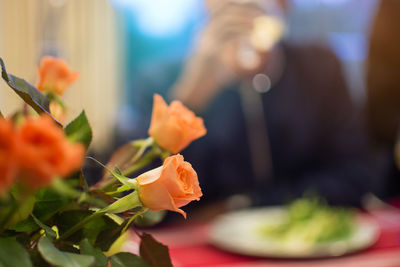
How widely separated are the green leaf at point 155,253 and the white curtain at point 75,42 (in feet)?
6.68

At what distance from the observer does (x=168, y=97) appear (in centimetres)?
188

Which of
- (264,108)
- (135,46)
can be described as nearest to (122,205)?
(264,108)

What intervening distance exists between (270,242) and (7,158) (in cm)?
77

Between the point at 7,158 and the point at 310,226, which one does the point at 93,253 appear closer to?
the point at 7,158

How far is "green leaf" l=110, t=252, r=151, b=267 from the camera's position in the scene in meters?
0.21

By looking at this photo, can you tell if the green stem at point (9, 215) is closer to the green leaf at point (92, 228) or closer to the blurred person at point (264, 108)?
the green leaf at point (92, 228)

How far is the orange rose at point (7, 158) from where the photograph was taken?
0.11 metres

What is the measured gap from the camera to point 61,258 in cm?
16

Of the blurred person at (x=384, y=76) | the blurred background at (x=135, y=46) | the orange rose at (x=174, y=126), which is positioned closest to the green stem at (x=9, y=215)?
the orange rose at (x=174, y=126)

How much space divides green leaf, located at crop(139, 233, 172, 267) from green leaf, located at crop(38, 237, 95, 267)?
2.2 inches

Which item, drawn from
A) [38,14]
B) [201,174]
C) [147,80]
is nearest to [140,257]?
[201,174]

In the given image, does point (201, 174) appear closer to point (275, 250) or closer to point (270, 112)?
point (270, 112)

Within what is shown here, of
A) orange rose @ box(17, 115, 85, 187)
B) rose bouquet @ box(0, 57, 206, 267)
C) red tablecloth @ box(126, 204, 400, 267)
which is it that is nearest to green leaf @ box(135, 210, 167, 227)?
rose bouquet @ box(0, 57, 206, 267)

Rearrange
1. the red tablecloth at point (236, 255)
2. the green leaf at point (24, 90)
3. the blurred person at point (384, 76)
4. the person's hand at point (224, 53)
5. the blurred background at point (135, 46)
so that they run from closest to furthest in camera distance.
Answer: the green leaf at point (24, 90) → the red tablecloth at point (236, 255) → the person's hand at point (224, 53) → the blurred background at point (135, 46) → the blurred person at point (384, 76)
